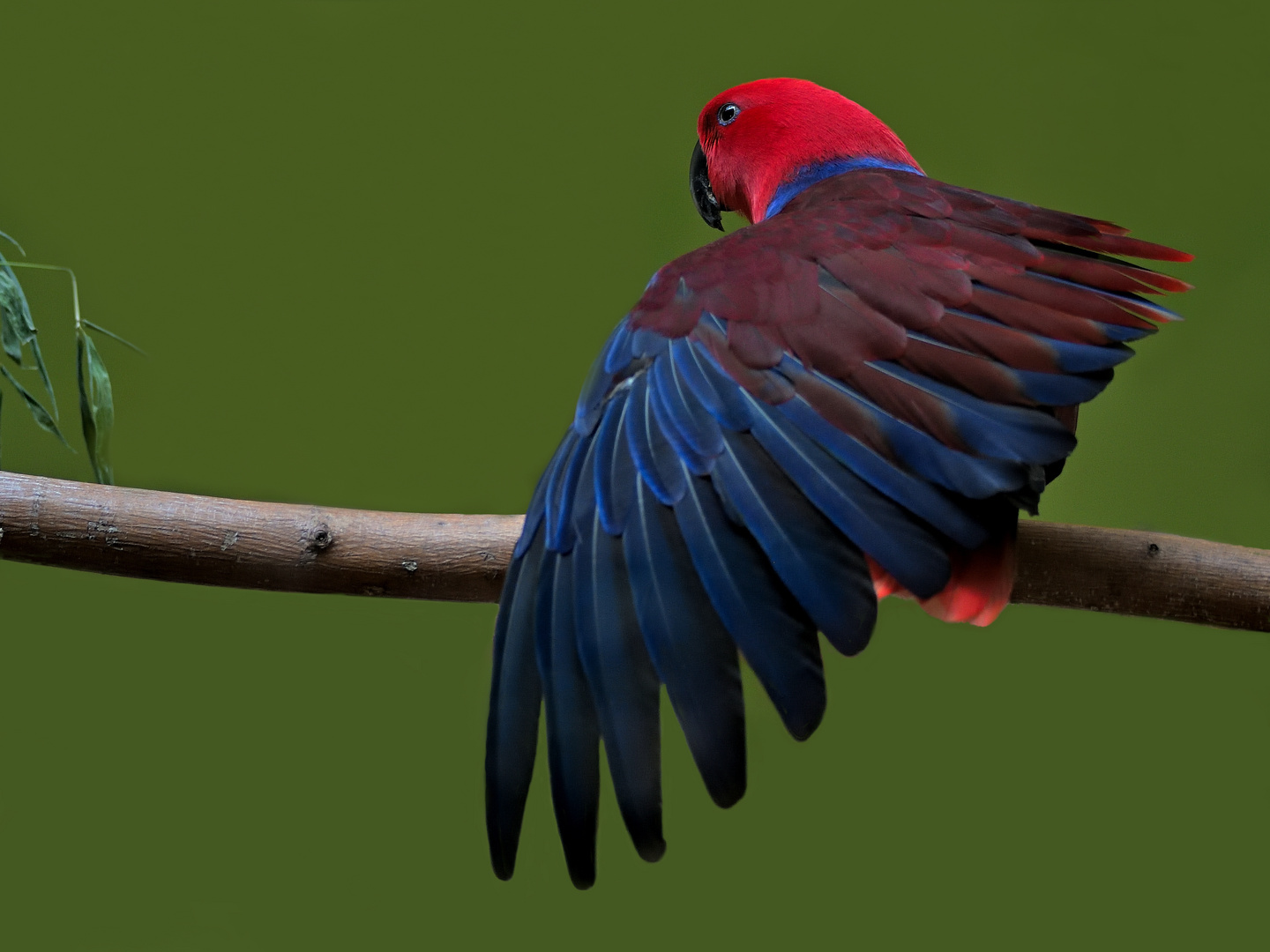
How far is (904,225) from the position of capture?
817mm

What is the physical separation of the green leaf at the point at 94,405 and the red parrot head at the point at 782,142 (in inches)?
26.7

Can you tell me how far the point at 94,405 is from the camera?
968 millimetres

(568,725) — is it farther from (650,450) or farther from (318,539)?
(318,539)

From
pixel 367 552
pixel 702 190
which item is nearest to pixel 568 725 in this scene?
pixel 367 552

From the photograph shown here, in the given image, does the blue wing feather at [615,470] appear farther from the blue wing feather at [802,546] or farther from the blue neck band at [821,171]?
the blue neck band at [821,171]

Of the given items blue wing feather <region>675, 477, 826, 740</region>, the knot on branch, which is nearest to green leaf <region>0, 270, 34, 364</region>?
the knot on branch

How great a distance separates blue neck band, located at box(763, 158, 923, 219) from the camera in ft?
3.53

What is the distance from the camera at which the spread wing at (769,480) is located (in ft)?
2.06

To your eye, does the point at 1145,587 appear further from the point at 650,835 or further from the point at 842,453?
the point at 650,835

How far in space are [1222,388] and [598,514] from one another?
133 centimetres

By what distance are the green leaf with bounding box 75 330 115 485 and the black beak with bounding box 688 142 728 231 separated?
0.72m

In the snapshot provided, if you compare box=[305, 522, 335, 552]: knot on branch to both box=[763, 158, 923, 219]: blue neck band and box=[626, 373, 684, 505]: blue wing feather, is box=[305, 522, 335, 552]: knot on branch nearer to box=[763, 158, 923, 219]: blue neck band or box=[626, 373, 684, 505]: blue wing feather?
box=[626, 373, 684, 505]: blue wing feather

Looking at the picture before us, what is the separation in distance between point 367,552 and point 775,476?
376 millimetres

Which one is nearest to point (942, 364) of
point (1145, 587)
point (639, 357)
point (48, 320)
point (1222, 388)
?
point (639, 357)
